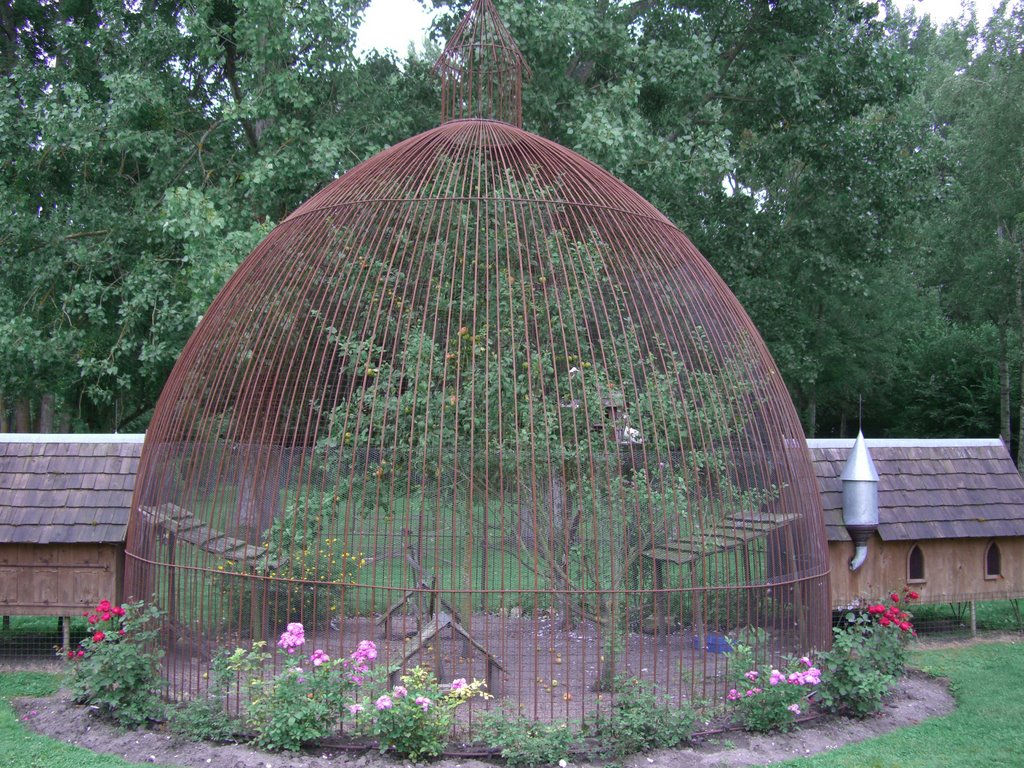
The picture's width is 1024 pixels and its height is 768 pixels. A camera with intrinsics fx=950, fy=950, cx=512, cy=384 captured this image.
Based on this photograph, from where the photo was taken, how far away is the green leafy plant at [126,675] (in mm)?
6383

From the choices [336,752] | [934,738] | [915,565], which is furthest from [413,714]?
[915,565]

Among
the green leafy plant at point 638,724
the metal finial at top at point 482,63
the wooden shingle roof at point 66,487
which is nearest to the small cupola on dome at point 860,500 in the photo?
the green leafy plant at point 638,724

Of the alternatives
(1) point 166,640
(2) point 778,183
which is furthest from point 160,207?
(2) point 778,183

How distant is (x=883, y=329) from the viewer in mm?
24422

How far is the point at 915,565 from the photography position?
9.66 meters

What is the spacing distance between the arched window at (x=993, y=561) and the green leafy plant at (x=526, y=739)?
241 inches

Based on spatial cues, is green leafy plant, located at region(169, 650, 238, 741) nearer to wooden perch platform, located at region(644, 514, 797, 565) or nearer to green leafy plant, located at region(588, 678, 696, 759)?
green leafy plant, located at region(588, 678, 696, 759)

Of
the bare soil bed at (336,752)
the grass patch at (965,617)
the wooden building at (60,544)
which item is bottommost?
the grass patch at (965,617)

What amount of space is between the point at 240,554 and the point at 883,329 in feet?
70.3

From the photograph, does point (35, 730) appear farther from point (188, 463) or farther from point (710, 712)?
point (710, 712)

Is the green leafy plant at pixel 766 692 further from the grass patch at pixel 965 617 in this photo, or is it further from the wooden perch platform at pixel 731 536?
the grass patch at pixel 965 617

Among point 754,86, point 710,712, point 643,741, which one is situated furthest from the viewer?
point 754,86

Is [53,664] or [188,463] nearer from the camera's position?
[188,463]

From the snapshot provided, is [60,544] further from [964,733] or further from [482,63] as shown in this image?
[964,733]
